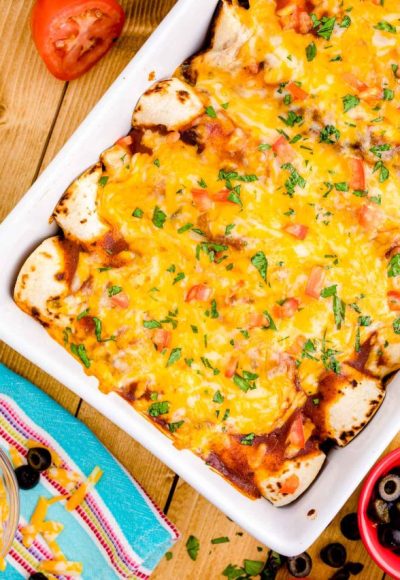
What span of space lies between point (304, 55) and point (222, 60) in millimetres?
283

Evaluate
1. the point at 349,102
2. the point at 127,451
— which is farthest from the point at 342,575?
the point at 349,102

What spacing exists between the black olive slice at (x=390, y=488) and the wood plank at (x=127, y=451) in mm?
834

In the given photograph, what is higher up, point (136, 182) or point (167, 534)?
point (136, 182)

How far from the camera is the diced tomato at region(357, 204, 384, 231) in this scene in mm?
2328

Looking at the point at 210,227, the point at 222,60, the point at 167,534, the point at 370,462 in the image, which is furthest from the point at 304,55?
the point at 167,534

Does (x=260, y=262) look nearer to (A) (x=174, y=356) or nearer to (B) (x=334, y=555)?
(A) (x=174, y=356)

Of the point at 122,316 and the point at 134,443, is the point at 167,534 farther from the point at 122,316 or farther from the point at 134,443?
the point at 122,316

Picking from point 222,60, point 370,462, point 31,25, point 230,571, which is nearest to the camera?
point 370,462

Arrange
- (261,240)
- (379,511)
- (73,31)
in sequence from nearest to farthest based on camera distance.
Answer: (261,240)
(73,31)
(379,511)

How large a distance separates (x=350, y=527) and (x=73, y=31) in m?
2.22

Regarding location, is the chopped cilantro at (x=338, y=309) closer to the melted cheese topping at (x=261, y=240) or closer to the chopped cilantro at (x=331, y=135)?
the melted cheese topping at (x=261, y=240)

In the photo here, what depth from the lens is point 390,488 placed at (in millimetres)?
2818

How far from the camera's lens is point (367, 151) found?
2.34m

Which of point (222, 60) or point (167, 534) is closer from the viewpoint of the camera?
point (222, 60)
